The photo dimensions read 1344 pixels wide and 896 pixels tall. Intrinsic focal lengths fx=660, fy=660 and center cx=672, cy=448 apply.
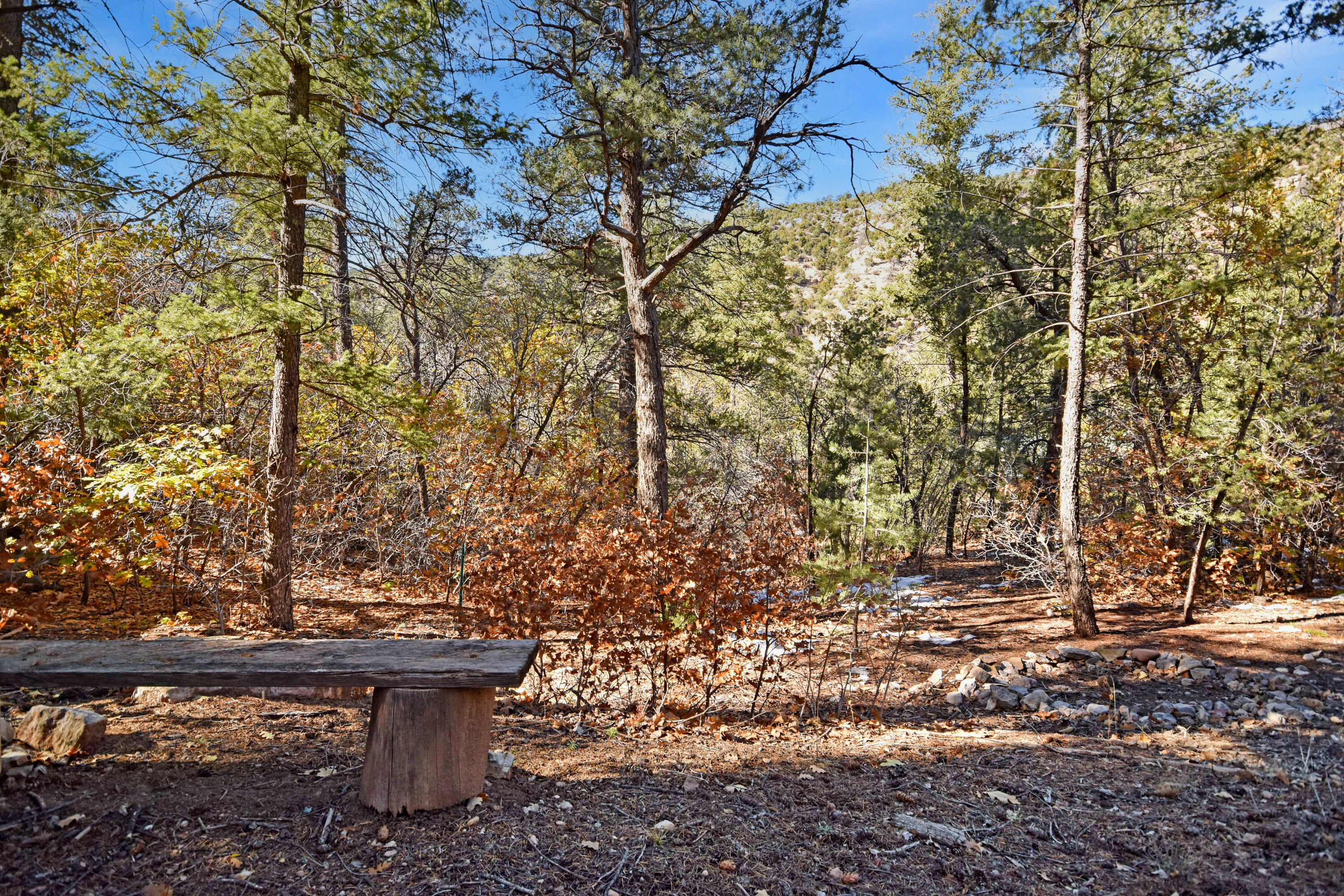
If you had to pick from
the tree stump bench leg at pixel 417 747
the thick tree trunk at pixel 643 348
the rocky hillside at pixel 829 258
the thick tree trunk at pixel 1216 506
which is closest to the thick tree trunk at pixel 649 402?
the thick tree trunk at pixel 643 348

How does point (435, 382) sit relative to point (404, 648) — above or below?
above

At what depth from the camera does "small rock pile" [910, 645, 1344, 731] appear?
502 cm

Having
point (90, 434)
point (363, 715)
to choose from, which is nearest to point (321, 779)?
point (363, 715)

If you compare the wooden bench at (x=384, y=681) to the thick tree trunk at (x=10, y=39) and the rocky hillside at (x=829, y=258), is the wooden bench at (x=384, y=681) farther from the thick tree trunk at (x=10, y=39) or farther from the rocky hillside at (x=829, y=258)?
the rocky hillside at (x=829, y=258)

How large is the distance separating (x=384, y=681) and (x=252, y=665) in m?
0.56

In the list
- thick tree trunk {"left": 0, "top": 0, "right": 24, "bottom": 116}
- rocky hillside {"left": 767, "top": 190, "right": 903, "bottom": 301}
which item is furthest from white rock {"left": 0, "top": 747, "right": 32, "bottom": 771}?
rocky hillside {"left": 767, "top": 190, "right": 903, "bottom": 301}

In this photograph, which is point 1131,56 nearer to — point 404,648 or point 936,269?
point 936,269

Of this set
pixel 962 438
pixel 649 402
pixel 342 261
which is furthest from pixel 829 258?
pixel 342 261

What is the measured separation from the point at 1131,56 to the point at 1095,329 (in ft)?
11.0

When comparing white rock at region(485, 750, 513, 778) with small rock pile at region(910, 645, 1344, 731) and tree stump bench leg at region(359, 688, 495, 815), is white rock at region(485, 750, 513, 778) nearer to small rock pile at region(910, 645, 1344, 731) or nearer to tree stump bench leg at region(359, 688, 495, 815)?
tree stump bench leg at region(359, 688, 495, 815)

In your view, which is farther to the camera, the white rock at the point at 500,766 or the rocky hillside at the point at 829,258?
the rocky hillside at the point at 829,258

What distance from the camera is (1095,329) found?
9203 mm

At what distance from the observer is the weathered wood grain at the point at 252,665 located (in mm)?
2570

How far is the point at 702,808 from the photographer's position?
316 cm
